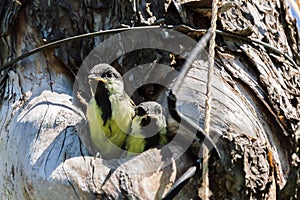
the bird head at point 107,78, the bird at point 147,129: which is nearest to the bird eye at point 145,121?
the bird at point 147,129

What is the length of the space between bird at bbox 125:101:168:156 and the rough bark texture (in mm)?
69

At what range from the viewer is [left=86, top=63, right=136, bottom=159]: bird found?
200 centimetres

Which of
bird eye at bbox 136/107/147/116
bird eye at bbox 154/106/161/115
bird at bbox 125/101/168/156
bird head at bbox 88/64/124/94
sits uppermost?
bird head at bbox 88/64/124/94

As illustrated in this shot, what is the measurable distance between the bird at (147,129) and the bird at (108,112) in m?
0.02

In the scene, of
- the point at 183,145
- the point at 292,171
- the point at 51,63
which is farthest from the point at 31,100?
the point at 292,171

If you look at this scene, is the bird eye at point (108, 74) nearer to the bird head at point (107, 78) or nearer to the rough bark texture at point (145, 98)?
the bird head at point (107, 78)

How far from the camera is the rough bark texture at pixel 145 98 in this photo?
1.87 metres

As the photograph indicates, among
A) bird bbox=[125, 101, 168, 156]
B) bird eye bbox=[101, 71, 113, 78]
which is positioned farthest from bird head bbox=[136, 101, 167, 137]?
bird eye bbox=[101, 71, 113, 78]

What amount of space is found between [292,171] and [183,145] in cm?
36

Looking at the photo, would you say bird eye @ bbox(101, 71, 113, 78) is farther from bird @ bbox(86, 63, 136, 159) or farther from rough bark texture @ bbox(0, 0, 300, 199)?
rough bark texture @ bbox(0, 0, 300, 199)

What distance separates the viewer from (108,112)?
201 cm

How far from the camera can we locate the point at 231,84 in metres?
2.08

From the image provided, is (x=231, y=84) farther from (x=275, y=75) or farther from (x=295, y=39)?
(x=295, y=39)

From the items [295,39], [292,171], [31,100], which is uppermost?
[295,39]
